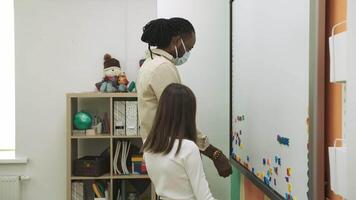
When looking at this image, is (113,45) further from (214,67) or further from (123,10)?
(214,67)

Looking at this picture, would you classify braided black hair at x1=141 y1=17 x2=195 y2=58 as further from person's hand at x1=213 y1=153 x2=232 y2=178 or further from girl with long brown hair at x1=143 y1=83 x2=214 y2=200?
person's hand at x1=213 y1=153 x2=232 y2=178

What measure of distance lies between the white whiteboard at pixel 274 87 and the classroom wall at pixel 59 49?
4.05 feet

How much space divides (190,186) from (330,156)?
0.62 metres

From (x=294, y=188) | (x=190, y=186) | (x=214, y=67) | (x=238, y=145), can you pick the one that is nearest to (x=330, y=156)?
(x=294, y=188)

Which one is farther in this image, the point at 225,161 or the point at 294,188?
the point at 225,161

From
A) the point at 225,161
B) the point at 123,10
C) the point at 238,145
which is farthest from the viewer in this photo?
the point at 123,10

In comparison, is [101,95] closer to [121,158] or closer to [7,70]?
[121,158]

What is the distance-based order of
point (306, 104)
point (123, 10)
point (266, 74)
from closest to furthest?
1. point (306, 104)
2. point (266, 74)
3. point (123, 10)

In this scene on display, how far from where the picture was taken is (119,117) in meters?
3.02

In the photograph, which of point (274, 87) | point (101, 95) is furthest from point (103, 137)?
point (274, 87)

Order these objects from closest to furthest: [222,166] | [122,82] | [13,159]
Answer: [222,166] → [122,82] → [13,159]

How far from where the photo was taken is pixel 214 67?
3055mm

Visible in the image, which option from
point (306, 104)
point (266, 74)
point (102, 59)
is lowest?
point (306, 104)

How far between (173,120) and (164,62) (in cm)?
37
